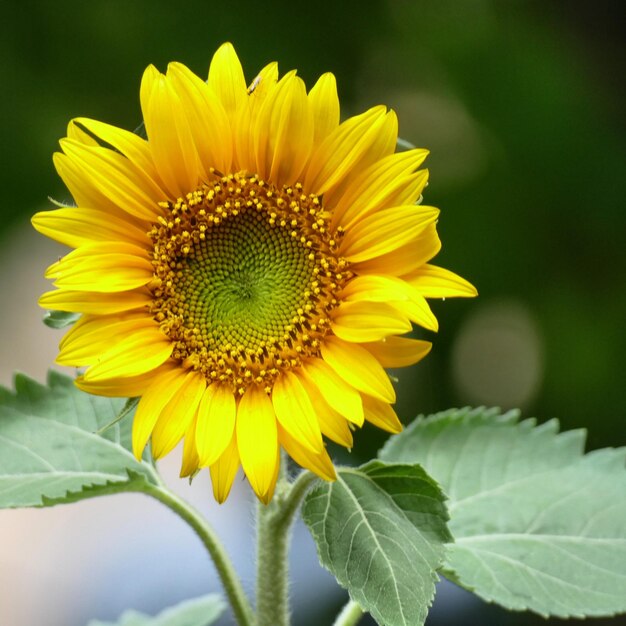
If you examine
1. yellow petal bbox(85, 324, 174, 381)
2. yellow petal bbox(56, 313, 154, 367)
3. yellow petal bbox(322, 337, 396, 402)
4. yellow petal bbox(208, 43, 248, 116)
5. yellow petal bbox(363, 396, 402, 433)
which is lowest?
yellow petal bbox(363, 396, 402, 433)

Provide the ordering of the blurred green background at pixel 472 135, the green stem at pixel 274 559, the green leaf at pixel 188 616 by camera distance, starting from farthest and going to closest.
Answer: the blurred green background at pixel 472 135 → the green leaf at pixel 188 616 → the green stem at pixel 274 559

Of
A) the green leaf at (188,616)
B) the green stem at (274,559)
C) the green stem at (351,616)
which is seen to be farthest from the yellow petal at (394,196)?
the green leaf at (188,616)

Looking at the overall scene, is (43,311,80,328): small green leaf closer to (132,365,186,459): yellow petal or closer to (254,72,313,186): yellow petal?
(132,365,186,459): yellow petal

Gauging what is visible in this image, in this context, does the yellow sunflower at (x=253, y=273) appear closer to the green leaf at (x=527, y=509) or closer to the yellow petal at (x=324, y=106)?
the yellow petal at (x=324, y=106)

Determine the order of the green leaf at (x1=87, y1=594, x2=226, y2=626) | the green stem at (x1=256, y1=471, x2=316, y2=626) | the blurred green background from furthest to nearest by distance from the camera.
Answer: the blurred green background < the green leaf at (x1=87, y1=594, x2=226, y2=626) < the green stem at (x1=256, y1=471, x2=316, y2=626)

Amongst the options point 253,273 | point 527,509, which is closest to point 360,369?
point 253,273

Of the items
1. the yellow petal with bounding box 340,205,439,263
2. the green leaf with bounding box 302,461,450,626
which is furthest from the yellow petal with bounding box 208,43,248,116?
the green leaf with bounding box 302,461,450,626

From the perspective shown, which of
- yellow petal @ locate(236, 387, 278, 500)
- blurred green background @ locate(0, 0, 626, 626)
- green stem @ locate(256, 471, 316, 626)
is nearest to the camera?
yellow petal @ locate(236, 387, 278, 500)
